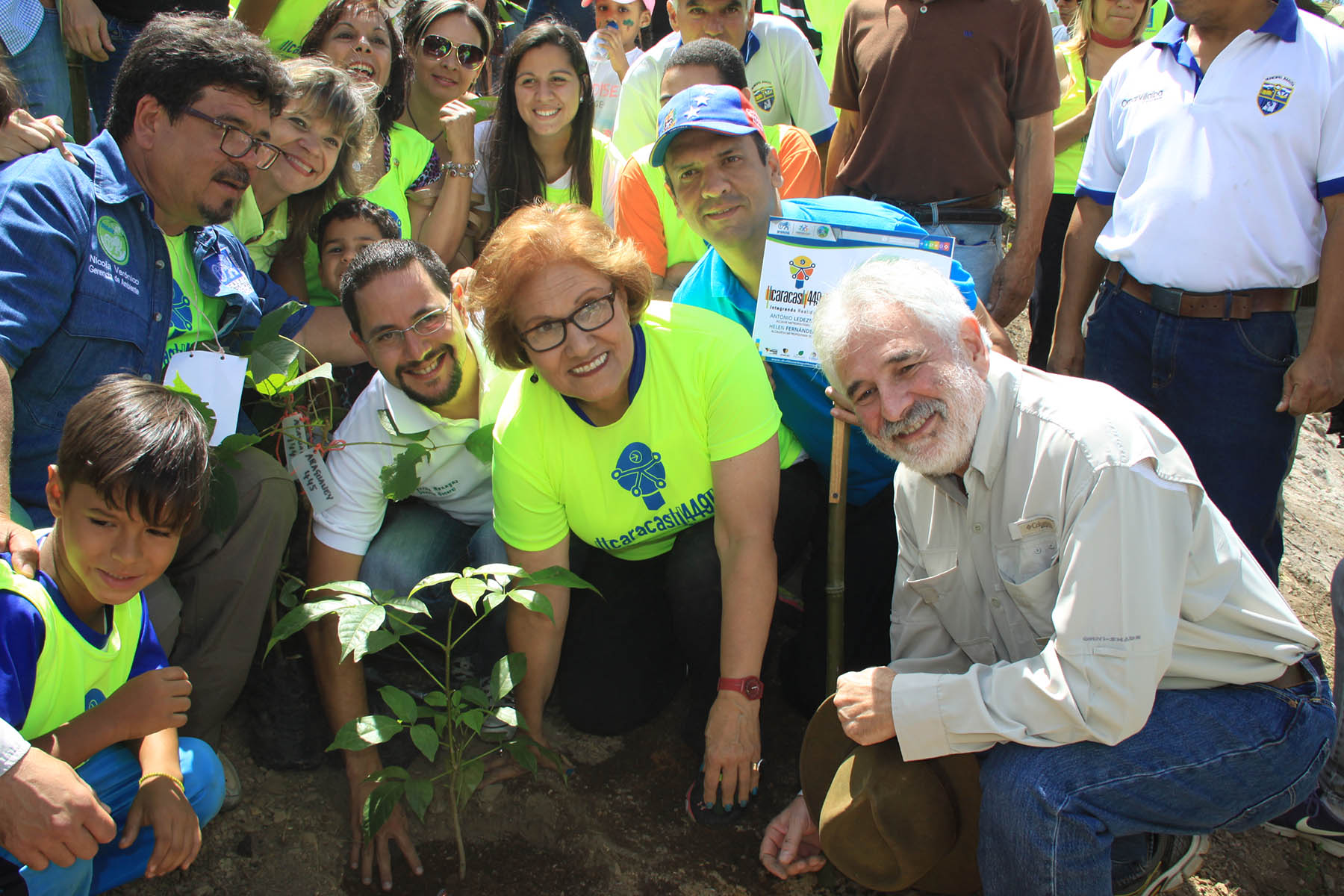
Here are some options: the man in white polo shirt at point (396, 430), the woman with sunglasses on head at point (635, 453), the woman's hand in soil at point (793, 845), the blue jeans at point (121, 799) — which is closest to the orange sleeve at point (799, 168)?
the woman with sunglasses on head at point (635, 453)

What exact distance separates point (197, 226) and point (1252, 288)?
2.98 metres

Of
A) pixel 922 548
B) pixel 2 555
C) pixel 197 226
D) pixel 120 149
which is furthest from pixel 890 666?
pixel 120 149

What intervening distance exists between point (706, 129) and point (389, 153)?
1434mm

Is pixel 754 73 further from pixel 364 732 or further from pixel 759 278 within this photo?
pixel 364 732

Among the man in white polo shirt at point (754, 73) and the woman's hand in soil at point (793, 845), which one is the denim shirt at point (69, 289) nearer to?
the woman's hand in soil at point (793, 845)

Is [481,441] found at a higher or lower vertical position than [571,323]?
lower

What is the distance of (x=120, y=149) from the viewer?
2.54m

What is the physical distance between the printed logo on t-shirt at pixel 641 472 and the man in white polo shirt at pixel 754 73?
1973 millimetres

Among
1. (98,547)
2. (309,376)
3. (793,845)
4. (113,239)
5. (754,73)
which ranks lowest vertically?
(793,845)

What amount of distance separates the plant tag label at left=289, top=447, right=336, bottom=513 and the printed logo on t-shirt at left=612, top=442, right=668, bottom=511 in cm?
79

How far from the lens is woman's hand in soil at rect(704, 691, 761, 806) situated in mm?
2260

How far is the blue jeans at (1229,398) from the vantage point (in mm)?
2721

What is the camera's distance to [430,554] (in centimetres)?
276

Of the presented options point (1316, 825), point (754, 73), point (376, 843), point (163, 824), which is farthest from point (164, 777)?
point (754, 73)
